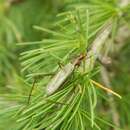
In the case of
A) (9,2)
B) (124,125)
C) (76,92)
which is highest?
(9,2)

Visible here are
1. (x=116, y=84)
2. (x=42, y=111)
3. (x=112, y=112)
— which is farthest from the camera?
(x=116, y=84)

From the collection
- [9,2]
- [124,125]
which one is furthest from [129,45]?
[9,2]

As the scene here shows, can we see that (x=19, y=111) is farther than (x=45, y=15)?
No

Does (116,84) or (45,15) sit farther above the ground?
(45,15)

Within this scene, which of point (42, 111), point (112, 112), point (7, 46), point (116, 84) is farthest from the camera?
point (7, 46)

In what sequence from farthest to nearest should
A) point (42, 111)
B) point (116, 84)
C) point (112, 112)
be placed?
point (116, 84), point (112, 112), point (42, 111)

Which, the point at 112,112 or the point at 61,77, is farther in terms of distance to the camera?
the point at 112,112

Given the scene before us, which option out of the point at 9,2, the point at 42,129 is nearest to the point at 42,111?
the point at 42,129

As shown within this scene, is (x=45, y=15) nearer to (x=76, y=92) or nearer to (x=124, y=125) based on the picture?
(x=124, y=125)

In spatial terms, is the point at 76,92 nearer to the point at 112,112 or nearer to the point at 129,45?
the point at 112,112
